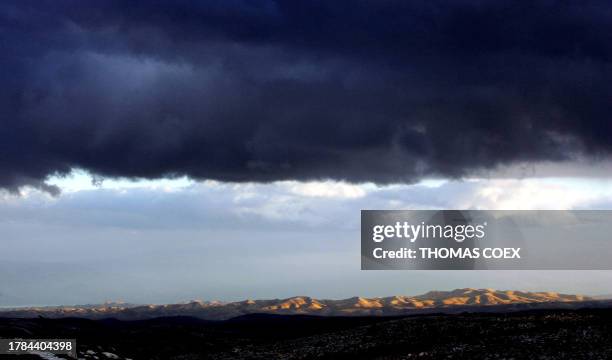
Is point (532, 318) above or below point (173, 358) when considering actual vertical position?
above

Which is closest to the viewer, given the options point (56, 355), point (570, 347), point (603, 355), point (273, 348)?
point (603, 355)

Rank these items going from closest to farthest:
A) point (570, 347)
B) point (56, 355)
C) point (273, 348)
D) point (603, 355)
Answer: point (603, 355)
point (570, 347)
point (56, 355)
point (273, 348)

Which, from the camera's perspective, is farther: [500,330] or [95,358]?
[95,358]

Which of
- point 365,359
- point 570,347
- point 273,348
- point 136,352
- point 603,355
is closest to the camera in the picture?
point 603,355

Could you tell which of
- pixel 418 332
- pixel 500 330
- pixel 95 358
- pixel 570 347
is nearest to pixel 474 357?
pixel 570 347

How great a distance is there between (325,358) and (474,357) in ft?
68.3

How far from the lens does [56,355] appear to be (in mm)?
80875

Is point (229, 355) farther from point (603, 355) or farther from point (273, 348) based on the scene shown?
point (603, 355)

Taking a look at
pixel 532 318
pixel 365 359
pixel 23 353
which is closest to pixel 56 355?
pixel 23 353

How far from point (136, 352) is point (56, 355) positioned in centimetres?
2622

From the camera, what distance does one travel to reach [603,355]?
5916 centimetres

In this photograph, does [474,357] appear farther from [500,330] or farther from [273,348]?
[273,348]

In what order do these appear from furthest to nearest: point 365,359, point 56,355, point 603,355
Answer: point 56,355 < point 365,359 < point 603,355

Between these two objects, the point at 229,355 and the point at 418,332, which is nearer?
the point at 418,332
